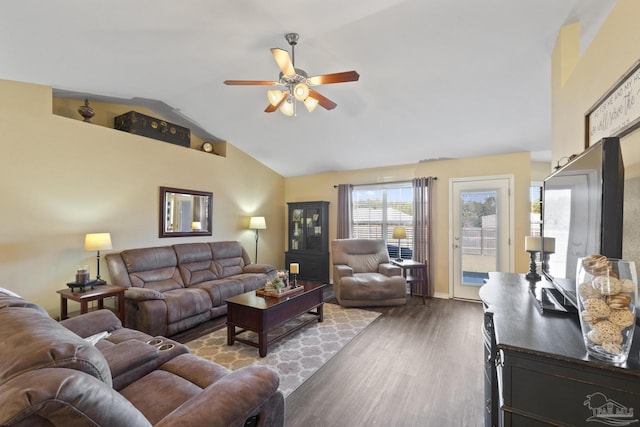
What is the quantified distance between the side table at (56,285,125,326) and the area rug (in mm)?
910

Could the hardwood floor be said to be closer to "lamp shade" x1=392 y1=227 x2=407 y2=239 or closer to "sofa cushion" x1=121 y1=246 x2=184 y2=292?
"lamp shade" x1=392 y1=227 x2=407 y2=239

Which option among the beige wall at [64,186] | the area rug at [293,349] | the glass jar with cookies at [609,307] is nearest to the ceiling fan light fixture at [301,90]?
the glass jar with cookies at [609,307]

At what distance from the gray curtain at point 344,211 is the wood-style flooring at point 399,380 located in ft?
7.53

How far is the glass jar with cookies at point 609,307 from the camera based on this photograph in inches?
34.7

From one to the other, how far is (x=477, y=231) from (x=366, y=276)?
6.41 feet

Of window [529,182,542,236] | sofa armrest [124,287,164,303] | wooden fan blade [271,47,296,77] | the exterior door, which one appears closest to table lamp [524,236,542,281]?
the exterior door

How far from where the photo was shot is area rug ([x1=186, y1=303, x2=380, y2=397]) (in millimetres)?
2497

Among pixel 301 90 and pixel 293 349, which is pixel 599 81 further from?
pixel 293 349

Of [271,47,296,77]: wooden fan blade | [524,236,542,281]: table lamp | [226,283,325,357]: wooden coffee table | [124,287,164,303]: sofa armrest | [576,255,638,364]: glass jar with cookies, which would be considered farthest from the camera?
[124,287,164,303]: sofa armrest

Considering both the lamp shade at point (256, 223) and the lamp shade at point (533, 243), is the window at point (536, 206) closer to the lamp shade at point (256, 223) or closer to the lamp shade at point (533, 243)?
the lamp shade at point (533, 243)

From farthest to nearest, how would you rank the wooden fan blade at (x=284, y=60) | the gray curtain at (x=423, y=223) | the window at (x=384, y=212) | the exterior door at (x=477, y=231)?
the window at (x=384, y=212) < the gray curtain at (x=423, y=223) < the exterior door at (x=477, y=231) < the wooden fan blade at (x=284, y=60)

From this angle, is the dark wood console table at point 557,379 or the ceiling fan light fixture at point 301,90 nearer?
the dark wood console table at point 557,379

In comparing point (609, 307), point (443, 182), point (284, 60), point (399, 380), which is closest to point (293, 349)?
point (399, 380)

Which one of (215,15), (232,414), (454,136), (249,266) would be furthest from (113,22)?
(454,136)
